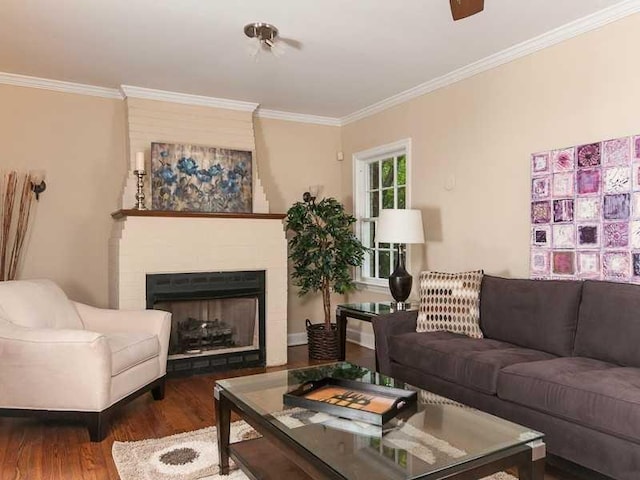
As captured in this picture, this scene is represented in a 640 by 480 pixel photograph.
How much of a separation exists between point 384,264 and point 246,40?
2598mm

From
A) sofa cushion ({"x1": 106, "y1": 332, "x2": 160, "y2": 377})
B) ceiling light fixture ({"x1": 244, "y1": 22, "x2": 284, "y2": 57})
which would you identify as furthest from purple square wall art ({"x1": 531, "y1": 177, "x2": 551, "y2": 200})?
sofa cushion ({"x1": 106, "y1": 332, "x2": 160, "y2": 377})

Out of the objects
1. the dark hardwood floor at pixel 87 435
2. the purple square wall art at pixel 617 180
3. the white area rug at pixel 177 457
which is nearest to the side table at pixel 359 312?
the dark hardwood floor at pixel 87 435

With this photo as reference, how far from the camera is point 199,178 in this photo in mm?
4484

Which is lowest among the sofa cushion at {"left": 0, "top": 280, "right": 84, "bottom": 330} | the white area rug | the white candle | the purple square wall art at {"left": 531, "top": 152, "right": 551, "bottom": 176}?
the white area rug

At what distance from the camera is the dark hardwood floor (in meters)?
2.38

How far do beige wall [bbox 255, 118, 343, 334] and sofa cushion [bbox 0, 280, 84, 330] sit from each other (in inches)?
91.9

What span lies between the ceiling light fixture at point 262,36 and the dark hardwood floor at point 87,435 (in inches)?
95.4

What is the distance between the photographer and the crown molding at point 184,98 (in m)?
4.31

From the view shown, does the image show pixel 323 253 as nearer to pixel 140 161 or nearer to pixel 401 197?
pixel 401 197

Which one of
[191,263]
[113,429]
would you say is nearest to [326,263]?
[191,263]

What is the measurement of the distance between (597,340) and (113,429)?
2.76 metres

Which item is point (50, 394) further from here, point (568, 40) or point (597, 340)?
point (568, 40)

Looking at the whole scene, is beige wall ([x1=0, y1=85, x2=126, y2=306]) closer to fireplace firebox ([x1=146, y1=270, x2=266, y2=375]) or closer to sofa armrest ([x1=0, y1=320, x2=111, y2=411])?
fireplace firebox ([x1=146, y1=270, x2=266, y2=375])

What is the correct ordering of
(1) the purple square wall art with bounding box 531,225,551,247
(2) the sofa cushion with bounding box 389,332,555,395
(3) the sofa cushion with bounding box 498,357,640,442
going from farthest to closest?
(1) the purple square wall art with bounding box 531,225,551,247, (2) the sofa cushion with bounding box 389,332,555,395, (3) the sofa cushion with bounding box 498,357,640,442
